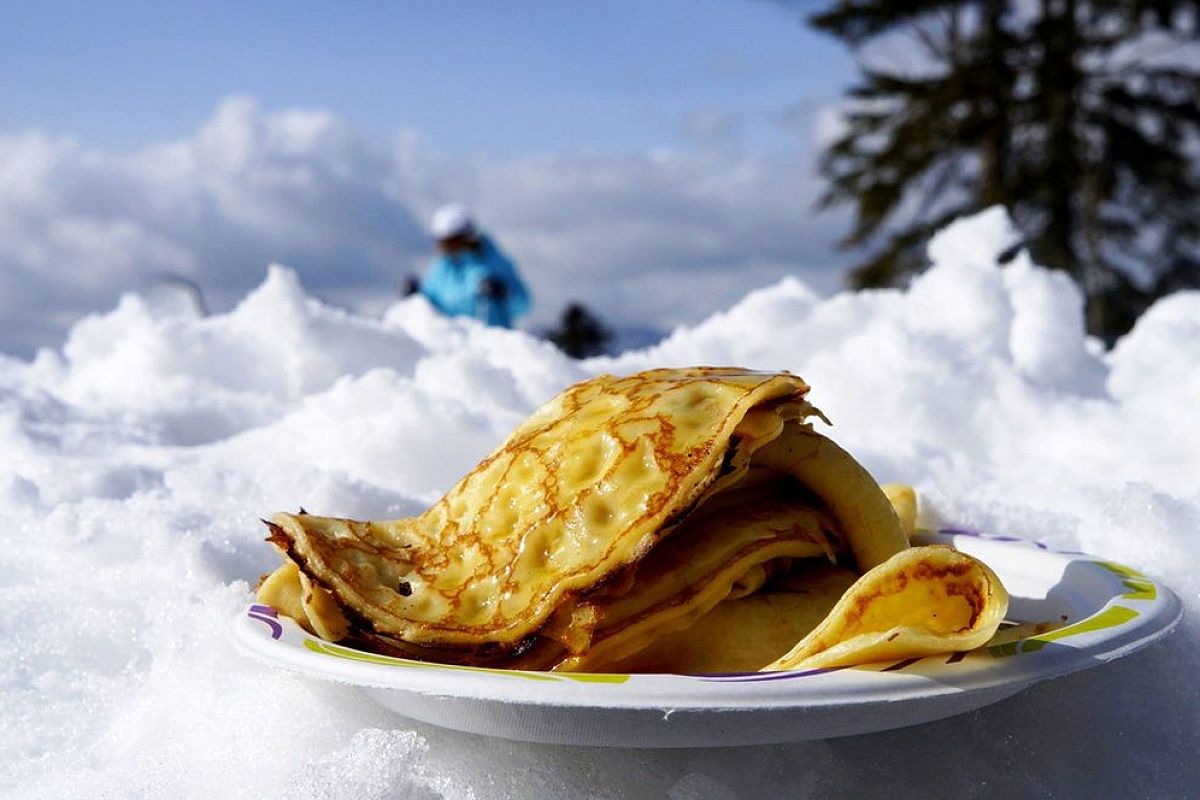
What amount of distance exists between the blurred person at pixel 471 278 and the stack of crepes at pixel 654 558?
6029 mm

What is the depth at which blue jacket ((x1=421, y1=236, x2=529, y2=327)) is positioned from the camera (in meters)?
7.29

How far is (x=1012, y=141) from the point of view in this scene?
44.5 feet

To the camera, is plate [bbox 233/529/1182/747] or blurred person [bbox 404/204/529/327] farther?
blurred person [bbox 404/204/529/327]

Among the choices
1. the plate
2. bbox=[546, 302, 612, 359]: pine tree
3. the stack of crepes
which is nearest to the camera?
Result: the plate

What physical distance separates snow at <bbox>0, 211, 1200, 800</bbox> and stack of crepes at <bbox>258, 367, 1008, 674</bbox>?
0.10 metres

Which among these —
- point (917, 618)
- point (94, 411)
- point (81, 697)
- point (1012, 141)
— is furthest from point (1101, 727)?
point (1012, 141)

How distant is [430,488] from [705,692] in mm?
1252

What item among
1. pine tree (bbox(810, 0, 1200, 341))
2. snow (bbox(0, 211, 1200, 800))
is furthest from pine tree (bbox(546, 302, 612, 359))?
snow (bbox(0, 211, 1200, 800))

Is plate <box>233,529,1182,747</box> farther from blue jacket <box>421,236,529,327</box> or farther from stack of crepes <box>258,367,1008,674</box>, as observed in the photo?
blue jacket <box>421,236,529,327</box>

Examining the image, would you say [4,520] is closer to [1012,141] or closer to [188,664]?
[188,664]

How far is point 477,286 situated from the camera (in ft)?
24.0

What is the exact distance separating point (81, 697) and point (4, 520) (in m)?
0.54

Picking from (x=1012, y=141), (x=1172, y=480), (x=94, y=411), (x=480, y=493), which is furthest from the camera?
(x=1012, y=141)

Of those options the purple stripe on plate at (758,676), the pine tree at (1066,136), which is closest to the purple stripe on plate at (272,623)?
the purple stripe on plate at (758,676)
